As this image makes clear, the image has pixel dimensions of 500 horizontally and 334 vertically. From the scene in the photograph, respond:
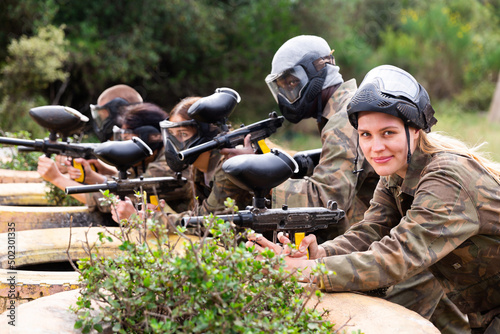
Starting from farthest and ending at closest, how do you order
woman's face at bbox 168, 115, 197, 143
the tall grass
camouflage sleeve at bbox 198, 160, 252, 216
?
the tall grass
woman's face at bbox 168, 115, 197, 143
camouflage sleeve at bbox 198, 160, 252, 216

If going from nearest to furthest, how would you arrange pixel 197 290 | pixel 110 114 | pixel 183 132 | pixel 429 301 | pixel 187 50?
pixel 197 290
pixel 429 301
pixel 183 132
pixel 110 114
pixel 187 50

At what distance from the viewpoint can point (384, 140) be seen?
2592 millimetres

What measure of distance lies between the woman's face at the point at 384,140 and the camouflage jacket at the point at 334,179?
104 centimetres

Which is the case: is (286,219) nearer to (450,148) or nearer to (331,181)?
(331,181)

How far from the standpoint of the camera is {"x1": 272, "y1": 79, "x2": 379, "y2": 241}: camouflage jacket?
146 inches

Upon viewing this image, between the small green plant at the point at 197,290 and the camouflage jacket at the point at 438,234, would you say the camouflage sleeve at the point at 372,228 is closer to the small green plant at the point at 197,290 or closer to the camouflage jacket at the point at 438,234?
the camouflage jacket at the point at 438,234

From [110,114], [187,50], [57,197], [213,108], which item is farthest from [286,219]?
[187,50]

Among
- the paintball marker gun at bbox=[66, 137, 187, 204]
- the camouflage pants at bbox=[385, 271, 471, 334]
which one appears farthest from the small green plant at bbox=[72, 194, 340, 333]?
the paintball marker gun at bbox=[66, 137, 187, 204]

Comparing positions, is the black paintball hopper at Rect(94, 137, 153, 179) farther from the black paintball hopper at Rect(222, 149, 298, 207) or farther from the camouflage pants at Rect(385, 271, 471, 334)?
the camouflage pants at Rect(385, 271, 471, 334)

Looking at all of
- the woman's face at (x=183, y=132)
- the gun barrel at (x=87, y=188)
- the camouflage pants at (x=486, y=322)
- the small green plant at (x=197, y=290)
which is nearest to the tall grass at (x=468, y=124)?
the woman's face at (x=183, y=132)

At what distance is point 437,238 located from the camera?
95.6 inches

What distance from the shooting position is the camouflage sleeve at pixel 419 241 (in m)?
2.42

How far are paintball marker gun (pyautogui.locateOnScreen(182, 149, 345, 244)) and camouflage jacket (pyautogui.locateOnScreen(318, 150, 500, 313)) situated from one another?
1.48 feet

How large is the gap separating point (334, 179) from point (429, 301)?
943mm
